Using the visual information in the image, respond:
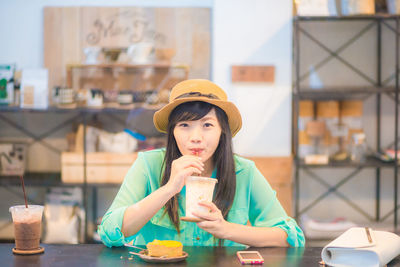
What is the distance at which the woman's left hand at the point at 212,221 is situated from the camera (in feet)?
5.09

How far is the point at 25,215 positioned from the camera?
1.59m

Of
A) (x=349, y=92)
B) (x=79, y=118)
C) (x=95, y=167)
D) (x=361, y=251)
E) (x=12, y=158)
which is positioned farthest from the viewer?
(x=79, y=118)

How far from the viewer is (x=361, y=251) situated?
1444mm

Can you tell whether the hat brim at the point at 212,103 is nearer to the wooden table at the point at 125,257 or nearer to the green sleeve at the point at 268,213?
the green sleeve at the point at 268,213

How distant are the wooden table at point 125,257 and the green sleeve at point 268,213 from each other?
0.15 metres

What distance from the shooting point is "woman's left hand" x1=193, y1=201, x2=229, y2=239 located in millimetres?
1552

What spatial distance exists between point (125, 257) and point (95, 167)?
2.39m

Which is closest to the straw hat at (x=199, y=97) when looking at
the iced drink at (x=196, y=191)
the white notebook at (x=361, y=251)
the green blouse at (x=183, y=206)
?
the green blouse at (x=183, y=206)

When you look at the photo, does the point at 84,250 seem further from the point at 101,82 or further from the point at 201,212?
the point at 101,82

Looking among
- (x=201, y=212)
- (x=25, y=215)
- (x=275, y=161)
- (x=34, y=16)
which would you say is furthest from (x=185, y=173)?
(x=34, y=16)

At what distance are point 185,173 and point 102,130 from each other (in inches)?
103

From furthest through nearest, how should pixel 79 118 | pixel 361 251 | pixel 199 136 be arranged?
pixel 79 118, pixel 199 136, pixel 361 251

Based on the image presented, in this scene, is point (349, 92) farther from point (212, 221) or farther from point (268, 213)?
point (212, 221)

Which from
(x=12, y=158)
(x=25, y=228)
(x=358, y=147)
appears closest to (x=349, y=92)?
(x=358, y=147)
